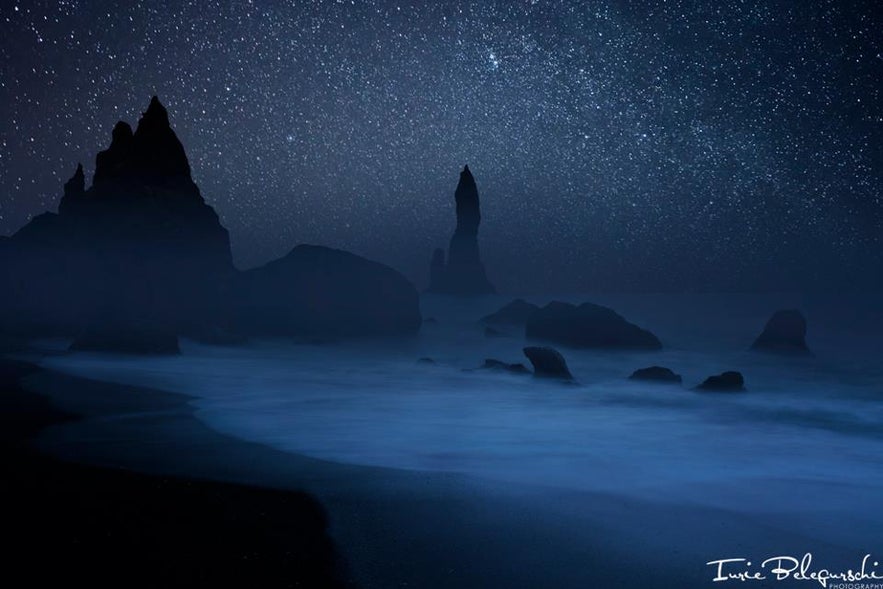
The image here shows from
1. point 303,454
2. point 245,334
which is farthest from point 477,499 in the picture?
point 245,334

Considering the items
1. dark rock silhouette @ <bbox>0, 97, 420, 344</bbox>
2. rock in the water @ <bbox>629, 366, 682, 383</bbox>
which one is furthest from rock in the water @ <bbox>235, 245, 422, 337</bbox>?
rock in the water @ <bbox>629, 366, 682, 383</bbox>

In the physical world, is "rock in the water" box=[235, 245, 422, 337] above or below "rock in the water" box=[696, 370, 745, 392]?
above

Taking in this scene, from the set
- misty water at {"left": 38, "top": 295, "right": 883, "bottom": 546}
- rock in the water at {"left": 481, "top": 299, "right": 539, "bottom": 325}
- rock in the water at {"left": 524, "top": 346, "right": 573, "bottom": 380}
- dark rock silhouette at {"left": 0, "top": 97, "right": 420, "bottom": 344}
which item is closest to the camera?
misty water at {"left": 38, "top": 295, "right": 883, "bottom": 546}

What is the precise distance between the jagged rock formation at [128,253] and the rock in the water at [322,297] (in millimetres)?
3480

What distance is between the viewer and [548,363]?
23125mm

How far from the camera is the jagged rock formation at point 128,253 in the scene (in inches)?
1443

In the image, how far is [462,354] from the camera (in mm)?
40281

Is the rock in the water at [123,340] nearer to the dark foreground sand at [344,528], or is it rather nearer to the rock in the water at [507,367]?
the rock in the water at [507,367]

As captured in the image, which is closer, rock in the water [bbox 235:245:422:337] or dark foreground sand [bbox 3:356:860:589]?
dark foreground sand [bbox 3:356:860:589]

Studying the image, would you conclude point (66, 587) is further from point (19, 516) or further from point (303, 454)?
point (303, 454)

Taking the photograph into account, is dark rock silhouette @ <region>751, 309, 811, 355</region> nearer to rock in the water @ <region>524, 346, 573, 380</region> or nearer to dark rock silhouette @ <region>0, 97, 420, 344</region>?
rock in the water @ <region>524, 346, 573, 380</region>

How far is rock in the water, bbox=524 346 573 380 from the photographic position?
75.5 feet

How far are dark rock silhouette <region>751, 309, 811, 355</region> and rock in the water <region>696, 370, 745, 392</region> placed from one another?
60.7 feet
